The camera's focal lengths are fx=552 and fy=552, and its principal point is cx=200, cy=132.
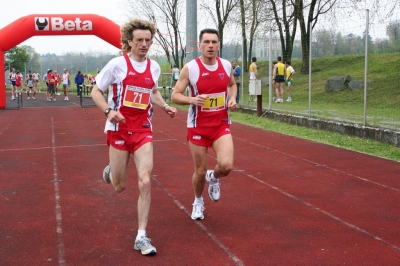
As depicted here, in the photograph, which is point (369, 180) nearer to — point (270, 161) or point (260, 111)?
point (270, 161)

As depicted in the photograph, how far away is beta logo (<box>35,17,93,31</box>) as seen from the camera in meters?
21.8

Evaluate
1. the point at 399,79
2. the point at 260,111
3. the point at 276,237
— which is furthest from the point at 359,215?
the point at 260,111

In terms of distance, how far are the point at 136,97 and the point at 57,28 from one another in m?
17.9

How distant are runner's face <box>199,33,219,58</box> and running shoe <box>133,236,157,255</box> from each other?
2.05 m

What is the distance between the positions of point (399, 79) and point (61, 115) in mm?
12373

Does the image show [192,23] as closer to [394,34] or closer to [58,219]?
[394,34]

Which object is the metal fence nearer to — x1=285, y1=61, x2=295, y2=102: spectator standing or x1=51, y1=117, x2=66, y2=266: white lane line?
Answer: x1=285, y1=61, x2=295, y2=102: spectator standing

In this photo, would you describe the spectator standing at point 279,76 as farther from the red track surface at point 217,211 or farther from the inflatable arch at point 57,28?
the red track surface at point 217,211

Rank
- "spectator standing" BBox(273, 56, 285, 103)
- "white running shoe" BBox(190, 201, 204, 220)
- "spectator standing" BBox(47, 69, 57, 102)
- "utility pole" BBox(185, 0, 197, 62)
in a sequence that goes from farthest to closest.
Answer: "spectator standing" BBox(47, 69, 57, 102) < "utility pole" BBox(185, 0, 197, 62) < "spectator standing" BBox(273, 56, 285, 103) < "white running shoe" BBox(190, 201, 204, 220)

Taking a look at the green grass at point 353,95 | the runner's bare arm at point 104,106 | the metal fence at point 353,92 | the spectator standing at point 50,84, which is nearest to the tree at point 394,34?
the metal fence at point 353,92

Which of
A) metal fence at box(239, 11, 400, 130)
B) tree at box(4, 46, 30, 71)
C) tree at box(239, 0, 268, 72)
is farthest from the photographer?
tree at box(4, 46, 30, 71)

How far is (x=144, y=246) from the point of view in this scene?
190 inches

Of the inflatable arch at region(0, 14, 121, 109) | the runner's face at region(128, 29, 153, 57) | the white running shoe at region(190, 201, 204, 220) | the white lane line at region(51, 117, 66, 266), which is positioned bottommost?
the white lane line at region(51, 117, 66, 266)

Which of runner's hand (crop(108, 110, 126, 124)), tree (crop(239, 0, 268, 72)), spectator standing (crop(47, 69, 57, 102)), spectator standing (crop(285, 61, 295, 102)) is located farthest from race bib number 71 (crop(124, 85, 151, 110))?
spectator standing (crop(47, 69, 57, 102))
